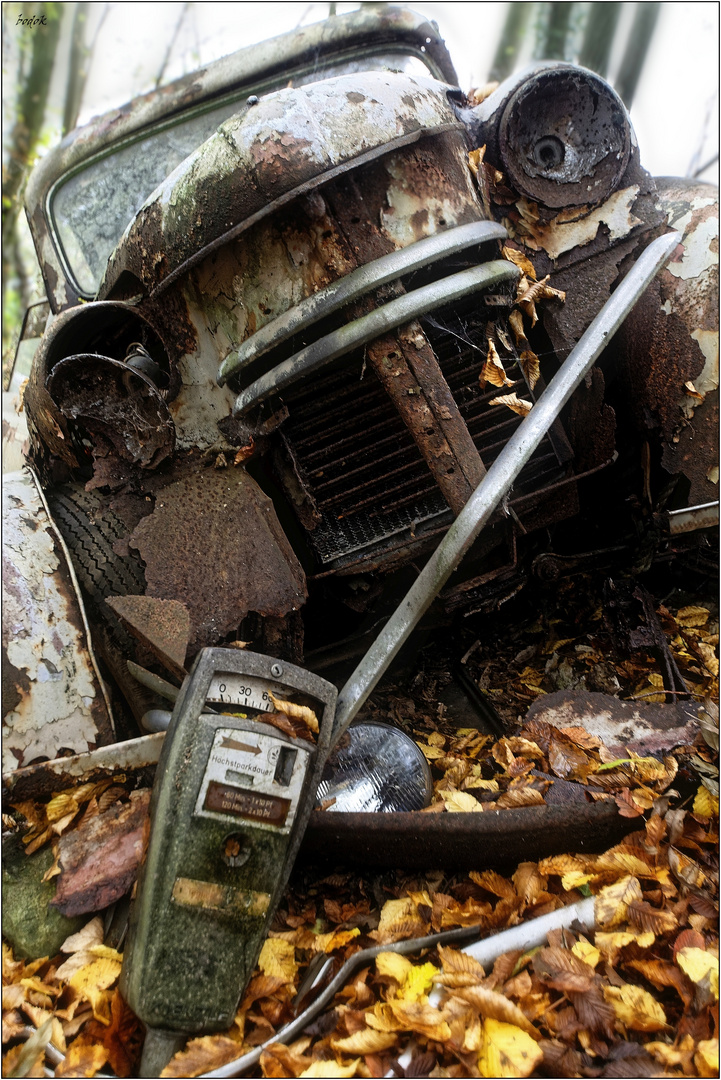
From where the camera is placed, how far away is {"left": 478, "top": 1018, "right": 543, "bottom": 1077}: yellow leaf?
1230mm

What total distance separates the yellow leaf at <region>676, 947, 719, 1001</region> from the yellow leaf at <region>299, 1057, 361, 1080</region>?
0.72 m

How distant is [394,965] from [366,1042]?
7.2 inches

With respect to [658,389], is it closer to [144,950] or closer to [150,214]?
[150,214]

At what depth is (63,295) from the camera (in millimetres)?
3121

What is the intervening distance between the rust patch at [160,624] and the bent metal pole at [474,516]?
0.52 m

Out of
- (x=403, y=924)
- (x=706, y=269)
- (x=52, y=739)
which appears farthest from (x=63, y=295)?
(x=403, y=924)

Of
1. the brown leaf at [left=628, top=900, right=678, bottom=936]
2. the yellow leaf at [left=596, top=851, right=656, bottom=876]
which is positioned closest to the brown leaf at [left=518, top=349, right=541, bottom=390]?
the yellow leaf at [left=596, top=851, right=656, bottom=876]

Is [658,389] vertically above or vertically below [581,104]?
below

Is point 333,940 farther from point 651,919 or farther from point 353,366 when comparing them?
point 353,366

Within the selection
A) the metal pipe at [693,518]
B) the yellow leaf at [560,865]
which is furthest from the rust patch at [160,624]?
the metal pipe at [693,518]

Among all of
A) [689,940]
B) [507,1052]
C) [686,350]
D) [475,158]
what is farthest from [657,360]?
[507,1052]

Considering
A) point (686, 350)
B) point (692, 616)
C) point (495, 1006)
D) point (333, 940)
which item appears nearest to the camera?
point (495, 1006)

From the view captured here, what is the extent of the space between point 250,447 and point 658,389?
150 cm

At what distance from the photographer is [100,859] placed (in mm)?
1803
